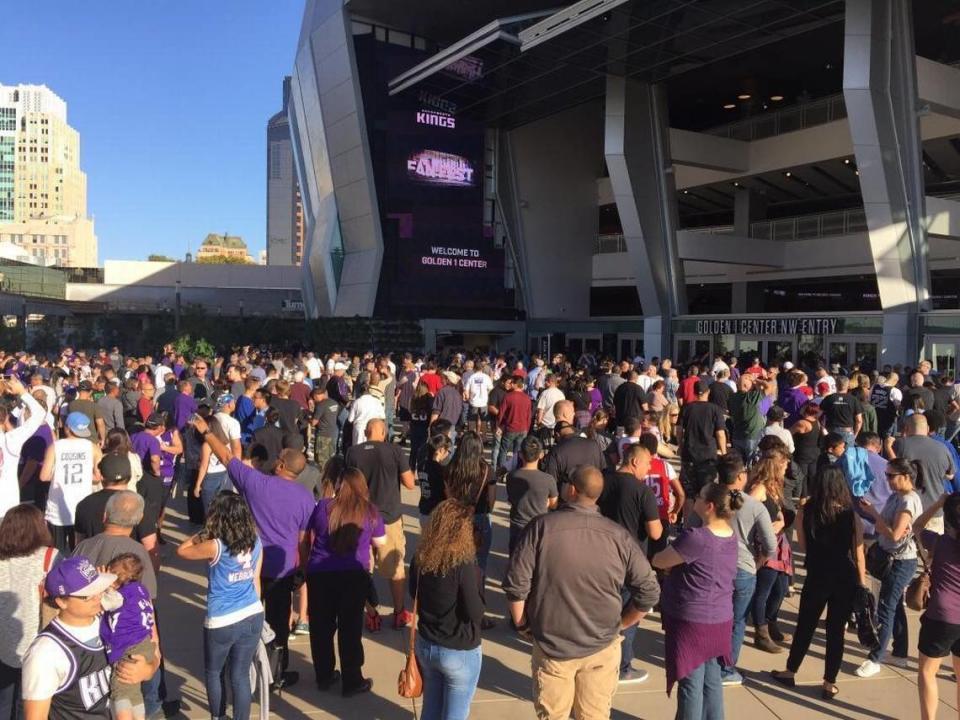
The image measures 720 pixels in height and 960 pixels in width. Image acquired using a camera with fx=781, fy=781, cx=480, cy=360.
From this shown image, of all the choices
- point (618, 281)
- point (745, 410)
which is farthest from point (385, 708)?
point (618, 281)

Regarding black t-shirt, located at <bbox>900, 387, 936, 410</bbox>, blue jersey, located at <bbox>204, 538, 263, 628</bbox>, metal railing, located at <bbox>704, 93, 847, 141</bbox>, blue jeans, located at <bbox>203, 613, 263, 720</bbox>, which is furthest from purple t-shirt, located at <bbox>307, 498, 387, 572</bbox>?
metal railing, located at <bbox>704, 93, 847, 141</bbox>

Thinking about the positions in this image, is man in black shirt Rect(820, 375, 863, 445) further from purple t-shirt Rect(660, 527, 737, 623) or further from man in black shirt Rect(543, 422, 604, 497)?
purple t-shirt Rect(660, 527, 737, 623)

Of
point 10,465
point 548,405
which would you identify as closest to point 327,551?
point 10,465

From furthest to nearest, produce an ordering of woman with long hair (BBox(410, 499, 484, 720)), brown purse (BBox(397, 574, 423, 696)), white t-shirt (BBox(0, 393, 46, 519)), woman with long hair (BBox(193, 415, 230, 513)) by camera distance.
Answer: woman with long hair (BBox(193, 415, 230, 513)), white t-shirt (BBox(0, 393, 46, 519)), brown purse (BBox(397, 574, 423, 696)), woman with long hair (BBox(410, 499, 484, 720))

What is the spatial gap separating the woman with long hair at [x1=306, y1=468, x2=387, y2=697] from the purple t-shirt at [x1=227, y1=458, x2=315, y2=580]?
151 mm

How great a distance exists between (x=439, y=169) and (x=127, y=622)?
32190 mm

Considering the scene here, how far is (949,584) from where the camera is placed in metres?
4.50

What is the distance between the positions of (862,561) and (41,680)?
479 cm

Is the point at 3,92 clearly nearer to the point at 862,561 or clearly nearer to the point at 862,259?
the point at 862,259

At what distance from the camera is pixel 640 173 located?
27203mm

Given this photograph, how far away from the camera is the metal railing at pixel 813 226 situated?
2735cm

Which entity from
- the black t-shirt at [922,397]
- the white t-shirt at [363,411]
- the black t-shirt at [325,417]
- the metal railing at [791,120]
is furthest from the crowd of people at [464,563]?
the metal railing at [791,120]

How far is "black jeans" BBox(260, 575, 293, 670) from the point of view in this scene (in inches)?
205

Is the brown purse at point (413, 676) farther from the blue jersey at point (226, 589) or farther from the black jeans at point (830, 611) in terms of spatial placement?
the black jeans at point (830, 611)
